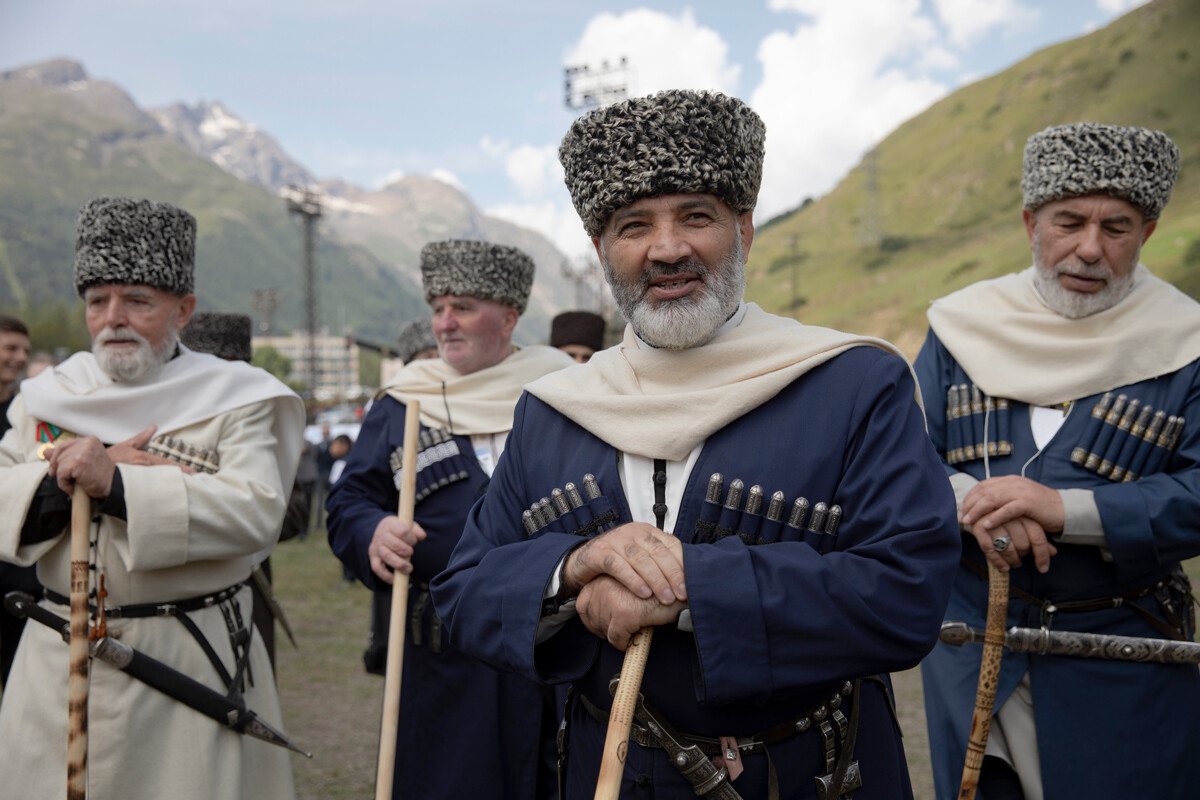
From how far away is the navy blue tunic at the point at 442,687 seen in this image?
3783 millimetres

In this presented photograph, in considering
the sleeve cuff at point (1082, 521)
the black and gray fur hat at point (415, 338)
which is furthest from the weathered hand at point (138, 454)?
the black and gray fur hat at point (415, 338)

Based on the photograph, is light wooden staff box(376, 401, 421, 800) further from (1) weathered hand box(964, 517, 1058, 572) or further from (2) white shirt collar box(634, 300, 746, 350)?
(1) weathered hand box(964, 517, 1058, 572)

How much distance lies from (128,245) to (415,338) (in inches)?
153

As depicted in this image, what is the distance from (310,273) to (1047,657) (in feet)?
168

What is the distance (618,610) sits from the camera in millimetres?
1908

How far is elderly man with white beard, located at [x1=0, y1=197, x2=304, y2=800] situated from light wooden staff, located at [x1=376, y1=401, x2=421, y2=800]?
0.52m

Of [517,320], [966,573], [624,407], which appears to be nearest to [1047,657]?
[966,573]

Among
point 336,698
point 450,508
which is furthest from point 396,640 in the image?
point 336,698

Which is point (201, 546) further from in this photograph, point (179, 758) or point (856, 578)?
point (856, 578)

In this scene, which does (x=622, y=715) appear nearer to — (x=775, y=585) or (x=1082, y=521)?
(x=775, y=585)

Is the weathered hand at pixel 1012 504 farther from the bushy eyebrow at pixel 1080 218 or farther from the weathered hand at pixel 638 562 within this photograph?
the weathered hand at pixel 638 562

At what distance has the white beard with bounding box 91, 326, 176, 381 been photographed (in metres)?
3.73

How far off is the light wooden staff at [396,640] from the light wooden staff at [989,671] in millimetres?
1974

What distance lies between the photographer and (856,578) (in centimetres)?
188
